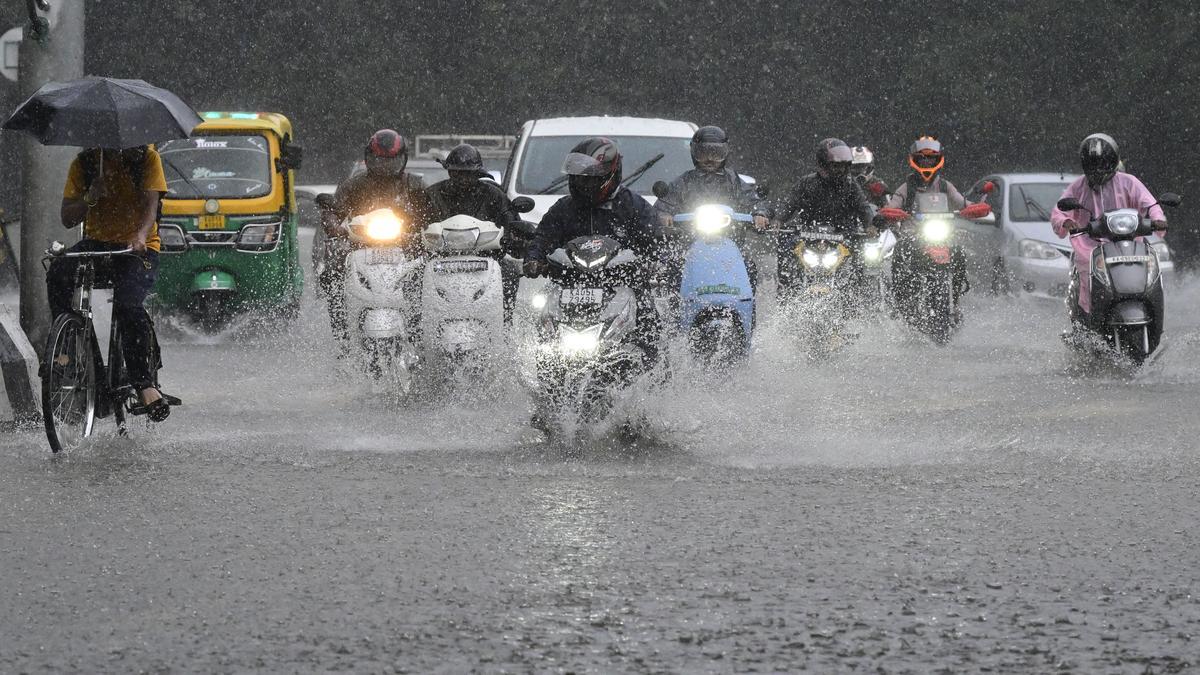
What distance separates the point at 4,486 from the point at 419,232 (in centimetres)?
468

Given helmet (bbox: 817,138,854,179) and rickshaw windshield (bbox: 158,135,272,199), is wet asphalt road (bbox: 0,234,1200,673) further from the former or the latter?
rickshaw windshield (bbox: 158,135,272,199)

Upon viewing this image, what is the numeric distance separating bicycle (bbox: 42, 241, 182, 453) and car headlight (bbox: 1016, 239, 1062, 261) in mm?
12258

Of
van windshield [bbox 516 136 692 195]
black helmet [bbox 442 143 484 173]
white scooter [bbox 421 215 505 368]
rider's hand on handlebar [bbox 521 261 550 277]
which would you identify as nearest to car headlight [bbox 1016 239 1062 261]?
van windshield [bbox 516 136 692 195]

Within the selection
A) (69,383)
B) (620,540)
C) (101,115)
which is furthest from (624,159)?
(620,540)

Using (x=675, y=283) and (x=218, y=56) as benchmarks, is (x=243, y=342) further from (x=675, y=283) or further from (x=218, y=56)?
(x=218, y=56)

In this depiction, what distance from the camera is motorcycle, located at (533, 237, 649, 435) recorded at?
31.4 feet

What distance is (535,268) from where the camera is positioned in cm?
→ 997

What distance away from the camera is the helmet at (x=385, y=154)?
1357 cm

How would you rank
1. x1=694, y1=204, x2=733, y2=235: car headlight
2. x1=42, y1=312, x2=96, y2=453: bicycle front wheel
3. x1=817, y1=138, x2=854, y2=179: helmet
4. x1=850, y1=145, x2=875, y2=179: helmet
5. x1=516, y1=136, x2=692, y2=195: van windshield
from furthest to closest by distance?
1. x1=850, y1=145, x2=875, y2=179: helmet
2. x1=516, y1=136, x2=692, y2=195: van windshield
3. x1=817, y1=138, x2=854, y2=179: helmet
4. x1=694, y1=204, x2=733, y2=235: car headlight
5. x1=42, y1=312, x2=96, y2=453: bicycle front wheel

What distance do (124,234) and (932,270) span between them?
880cm

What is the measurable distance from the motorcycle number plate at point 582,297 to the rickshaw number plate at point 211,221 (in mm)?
9489

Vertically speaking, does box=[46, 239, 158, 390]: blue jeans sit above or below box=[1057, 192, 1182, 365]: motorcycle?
below

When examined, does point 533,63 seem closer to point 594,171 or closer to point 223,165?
point 223,165

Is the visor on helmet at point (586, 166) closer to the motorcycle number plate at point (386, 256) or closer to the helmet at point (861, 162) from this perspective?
the motorcycle number plate at point (386, 256)
